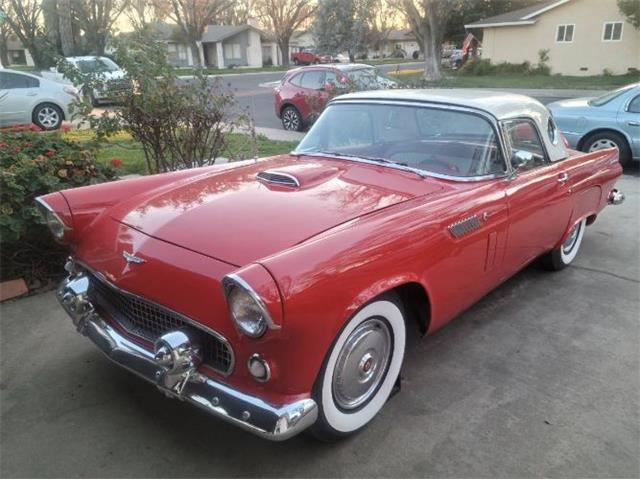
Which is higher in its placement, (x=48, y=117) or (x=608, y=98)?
(x=608, y=98)

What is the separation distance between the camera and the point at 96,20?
91.5ft

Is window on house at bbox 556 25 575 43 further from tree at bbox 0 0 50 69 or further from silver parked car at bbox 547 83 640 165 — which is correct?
tree at bbox 0 0 50 69

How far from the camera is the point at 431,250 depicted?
8.51 ft

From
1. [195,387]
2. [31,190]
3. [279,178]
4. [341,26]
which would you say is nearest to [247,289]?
[195,387]

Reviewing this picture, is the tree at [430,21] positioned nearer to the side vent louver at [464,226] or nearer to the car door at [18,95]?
the car door at [18,95]

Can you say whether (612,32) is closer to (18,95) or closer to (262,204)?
(18,95)

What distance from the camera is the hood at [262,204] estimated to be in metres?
2.36

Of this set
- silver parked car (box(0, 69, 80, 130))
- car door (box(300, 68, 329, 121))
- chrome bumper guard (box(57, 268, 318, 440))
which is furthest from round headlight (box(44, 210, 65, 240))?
silver parked car (box(0, 69, 80, 130))

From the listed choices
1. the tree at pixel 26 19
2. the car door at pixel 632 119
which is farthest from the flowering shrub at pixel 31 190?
the tree at pixel 26 19

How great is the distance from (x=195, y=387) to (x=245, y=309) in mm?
461

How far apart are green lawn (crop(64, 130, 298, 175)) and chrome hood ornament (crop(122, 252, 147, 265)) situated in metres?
4.26

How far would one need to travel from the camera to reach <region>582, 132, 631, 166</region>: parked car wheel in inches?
306

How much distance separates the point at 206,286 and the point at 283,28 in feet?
175

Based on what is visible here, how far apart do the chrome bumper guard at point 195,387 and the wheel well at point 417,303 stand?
2.74ft
